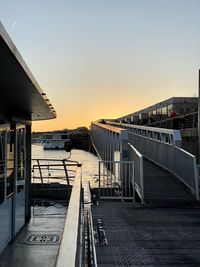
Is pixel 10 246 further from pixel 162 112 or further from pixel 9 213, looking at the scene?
pixel 162 112

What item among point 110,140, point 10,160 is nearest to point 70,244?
point 10,160

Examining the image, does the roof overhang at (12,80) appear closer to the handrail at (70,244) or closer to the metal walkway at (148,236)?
the handrail at (70,244)

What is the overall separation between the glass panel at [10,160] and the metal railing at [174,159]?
4.45 m

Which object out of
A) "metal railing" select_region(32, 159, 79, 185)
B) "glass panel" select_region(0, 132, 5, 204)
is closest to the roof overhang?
"glass panel" select_region(0, 132, 5, 204)

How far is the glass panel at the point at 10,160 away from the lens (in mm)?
9234

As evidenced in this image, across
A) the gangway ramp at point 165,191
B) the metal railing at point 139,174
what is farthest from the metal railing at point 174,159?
the metal railing at point 139,174

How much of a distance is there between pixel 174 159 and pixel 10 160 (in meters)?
5.90

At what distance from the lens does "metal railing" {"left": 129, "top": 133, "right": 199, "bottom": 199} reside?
1128 cm

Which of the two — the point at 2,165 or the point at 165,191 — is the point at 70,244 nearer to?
the point at 2,165

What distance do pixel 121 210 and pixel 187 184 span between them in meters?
2.81

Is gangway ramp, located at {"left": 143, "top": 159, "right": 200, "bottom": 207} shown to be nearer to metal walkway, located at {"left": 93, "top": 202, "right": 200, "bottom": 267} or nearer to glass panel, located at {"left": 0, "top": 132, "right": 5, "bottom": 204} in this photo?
metal walkway, located at {"left": 93, "top": 202, "right": 200, "bottom": 267}

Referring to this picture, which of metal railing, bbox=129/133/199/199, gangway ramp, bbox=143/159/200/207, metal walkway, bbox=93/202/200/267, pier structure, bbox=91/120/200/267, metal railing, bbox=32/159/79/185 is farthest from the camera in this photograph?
metal railing, bbox=32/159/79/185

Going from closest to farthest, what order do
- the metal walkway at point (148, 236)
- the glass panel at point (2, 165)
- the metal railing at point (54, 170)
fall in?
the metal walkway at point (148, 236)
the glass panel at point (2, 165)
the metal railing at point (54, 170)

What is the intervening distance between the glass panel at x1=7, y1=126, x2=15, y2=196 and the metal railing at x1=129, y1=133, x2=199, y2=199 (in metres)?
4.45
